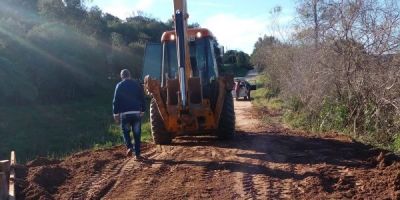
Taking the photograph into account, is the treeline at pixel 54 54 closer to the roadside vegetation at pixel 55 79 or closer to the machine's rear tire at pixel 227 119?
the roadside vegetation at pixel 55 79

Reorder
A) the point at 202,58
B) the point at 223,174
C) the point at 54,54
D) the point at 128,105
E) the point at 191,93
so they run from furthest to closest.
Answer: the point at 54,54, the point at 202,58, the point at 191,93, the point at 128,105, the point at 223,174

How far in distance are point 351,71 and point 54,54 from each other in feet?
73.9

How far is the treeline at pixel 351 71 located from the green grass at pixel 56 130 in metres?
5.63

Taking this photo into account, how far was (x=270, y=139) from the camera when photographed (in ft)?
40.2

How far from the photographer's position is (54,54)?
3136 centimetres

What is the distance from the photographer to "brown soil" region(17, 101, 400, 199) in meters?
6.77

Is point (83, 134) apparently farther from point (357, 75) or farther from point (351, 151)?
point (351, 151)

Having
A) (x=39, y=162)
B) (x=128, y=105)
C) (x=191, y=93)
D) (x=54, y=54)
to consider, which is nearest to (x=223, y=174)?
(x=128, y=105)

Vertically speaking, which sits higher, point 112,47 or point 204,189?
point 112,47

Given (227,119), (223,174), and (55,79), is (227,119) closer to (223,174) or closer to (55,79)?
(223,174)

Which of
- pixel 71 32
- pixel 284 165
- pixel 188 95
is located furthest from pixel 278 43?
pixel 284 165

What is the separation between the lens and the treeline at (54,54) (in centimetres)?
2727

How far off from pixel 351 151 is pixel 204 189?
407 cm

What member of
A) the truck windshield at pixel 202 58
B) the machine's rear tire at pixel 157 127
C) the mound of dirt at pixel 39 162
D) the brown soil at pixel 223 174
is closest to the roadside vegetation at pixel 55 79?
the machine's rear tire at pixel 157 127
